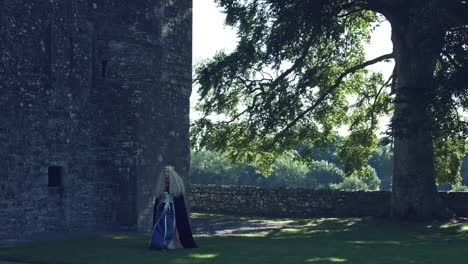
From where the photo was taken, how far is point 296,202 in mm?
34469

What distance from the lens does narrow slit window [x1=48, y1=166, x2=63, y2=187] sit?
886 inches

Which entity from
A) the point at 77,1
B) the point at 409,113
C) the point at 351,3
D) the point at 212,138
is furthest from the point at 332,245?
the point at 212,138

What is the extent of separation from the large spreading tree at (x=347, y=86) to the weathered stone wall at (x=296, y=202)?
1.68 m

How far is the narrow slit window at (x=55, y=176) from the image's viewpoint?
22516 millimetres

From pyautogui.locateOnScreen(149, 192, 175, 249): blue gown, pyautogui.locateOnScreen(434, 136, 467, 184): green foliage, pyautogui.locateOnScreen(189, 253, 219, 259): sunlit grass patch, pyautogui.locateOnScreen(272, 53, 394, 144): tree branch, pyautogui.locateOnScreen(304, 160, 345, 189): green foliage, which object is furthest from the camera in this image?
pyautogui.locateOnScreen(304, 160, 345, 189): green foliage

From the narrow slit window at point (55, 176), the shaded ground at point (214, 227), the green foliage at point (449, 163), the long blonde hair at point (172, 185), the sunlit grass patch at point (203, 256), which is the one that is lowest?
the sunlit grass patch at point (203, 256)

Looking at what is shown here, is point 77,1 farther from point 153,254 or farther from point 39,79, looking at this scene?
point 153,254

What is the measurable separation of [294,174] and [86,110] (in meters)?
84.1

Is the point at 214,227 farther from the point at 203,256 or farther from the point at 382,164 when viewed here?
the point at 382,164

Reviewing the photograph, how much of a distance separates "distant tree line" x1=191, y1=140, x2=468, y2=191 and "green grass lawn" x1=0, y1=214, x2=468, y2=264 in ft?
231

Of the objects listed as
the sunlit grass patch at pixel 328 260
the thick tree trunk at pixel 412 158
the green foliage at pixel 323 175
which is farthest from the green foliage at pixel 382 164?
the sunlit grass patch at pixel 328 260

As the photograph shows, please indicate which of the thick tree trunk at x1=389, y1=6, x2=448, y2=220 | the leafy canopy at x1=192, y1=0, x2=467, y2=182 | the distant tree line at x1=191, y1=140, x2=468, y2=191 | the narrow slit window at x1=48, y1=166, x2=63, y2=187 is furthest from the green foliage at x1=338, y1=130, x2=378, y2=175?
the distant tree line at x1=191, y1=140, x2=468, y2=191

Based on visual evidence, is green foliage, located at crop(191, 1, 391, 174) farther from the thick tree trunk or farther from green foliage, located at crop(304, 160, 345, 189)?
green foliage, located at crop(304, 160, 345, 189)

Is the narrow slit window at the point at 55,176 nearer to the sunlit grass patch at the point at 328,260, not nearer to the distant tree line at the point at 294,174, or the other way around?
the sunlit grass patch at the point at 328,260
